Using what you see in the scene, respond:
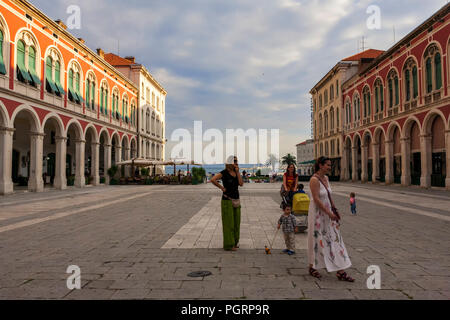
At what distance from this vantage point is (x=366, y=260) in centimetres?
499

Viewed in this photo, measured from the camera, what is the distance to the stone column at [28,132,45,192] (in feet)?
67.3

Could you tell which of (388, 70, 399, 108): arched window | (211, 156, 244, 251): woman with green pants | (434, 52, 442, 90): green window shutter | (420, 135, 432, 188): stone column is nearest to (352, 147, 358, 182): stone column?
(388, 70, 399, 108): arched window

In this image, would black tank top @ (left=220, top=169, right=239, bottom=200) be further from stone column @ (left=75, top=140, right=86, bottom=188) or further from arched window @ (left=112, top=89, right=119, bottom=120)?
arched window @ (left=112, top=89, right=119, bottom=120)

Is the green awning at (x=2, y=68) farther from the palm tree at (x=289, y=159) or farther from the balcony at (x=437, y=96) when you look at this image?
the palm tree at (x=289, y=159)

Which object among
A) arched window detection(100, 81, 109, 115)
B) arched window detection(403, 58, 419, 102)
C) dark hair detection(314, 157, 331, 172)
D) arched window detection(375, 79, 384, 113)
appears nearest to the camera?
dark hair detection(314, 157, 331, 172)

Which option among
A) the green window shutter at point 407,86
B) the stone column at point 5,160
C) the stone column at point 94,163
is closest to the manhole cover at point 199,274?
the stone column at point 5,160

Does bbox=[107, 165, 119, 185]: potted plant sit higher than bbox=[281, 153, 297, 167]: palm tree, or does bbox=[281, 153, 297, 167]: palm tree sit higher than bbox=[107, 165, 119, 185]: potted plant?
bbox=[281, 153, 297, 167]: palm tree

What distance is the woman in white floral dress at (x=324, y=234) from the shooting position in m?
3.97

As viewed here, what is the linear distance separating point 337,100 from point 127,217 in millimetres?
39303

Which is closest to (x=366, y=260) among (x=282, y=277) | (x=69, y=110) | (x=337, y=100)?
(x=282, y=277)

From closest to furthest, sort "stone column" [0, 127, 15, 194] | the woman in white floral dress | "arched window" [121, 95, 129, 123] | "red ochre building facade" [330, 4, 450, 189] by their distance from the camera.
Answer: the woman in white floral dress → "stone column" [0, 127, 15, 194] → "red ochre building facade" [330, 4, 450, 189] → "arched window" [121, 95, 129, 123]

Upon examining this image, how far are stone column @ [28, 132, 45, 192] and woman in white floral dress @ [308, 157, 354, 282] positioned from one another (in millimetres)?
21030
